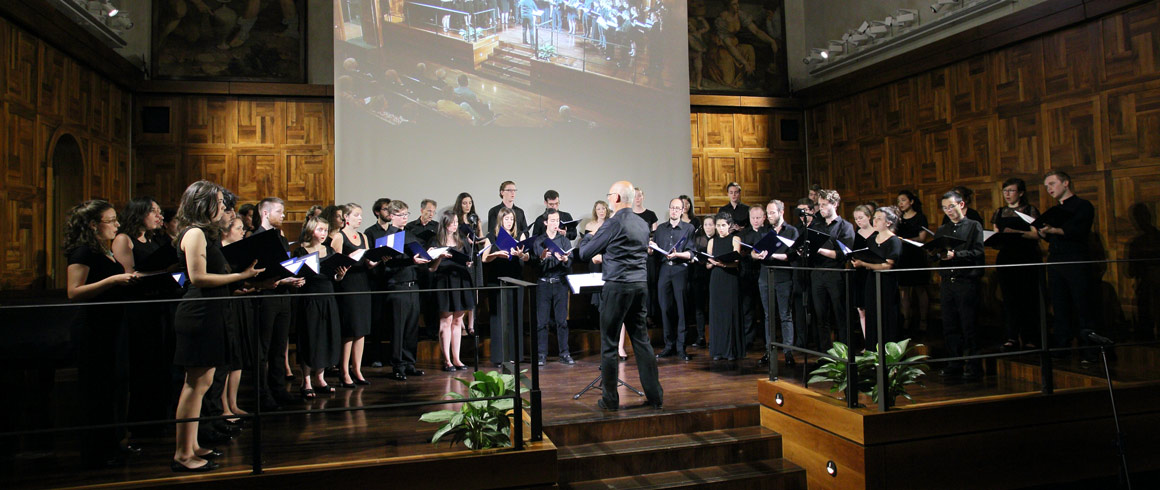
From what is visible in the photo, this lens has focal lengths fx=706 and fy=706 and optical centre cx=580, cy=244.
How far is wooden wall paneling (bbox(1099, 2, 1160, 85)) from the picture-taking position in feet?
19.5

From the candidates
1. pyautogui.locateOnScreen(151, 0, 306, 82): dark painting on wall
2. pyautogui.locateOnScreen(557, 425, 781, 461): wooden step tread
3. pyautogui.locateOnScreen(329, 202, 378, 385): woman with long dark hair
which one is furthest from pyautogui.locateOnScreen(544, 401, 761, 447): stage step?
pyautogui.locateOnScreen(151, 0, 306, 82): dark painting on wall

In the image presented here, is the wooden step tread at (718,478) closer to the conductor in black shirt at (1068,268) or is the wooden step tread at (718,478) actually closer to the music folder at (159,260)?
the conductor in black shirt at (1068,268)

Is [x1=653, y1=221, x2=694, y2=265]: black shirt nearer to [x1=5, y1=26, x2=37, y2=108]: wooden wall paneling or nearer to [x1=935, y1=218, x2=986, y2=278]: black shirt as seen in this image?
[x1=935, y1=218, x2=986, y2=278]: black shirt

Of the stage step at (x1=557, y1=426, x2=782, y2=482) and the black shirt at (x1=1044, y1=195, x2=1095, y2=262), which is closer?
the stage step at (x1=557, y1=426, x2=782, y2=482)

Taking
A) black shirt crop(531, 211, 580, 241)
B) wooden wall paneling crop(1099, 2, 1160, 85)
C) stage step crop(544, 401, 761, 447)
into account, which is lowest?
stage step crop(544, 401, 761, 447)

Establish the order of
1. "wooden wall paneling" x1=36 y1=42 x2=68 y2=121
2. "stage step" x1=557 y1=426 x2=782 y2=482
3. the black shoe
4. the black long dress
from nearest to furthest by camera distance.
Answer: the black shoe → "stage step" x1=557 y1=426 x2=782 y2=482 → the black long dress → "wooden wall paneling" x1=36 y1=42 x2=68 y2=121

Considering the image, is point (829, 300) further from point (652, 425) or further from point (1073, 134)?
point (1073, 134)

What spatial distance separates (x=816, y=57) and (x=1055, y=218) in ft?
18.2

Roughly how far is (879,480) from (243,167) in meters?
8.39

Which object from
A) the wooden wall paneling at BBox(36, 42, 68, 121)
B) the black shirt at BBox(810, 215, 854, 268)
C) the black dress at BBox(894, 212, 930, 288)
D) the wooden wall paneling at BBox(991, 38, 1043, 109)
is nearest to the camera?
the black dress at BBox(894, 212, 930, 288)

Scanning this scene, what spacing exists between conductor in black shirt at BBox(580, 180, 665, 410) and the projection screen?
356 cm

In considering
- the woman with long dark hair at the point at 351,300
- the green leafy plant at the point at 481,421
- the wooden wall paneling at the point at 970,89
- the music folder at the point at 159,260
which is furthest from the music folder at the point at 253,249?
the wooden wall paneling at the point at 970,89

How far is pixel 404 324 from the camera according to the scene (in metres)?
3.94

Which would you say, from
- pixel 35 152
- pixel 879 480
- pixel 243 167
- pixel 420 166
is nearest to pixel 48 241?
pixel 35 152
